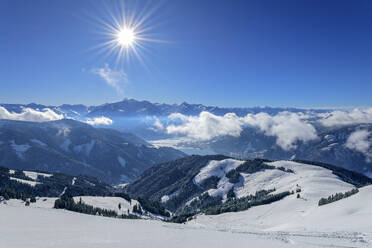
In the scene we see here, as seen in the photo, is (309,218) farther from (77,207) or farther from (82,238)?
(77,207)

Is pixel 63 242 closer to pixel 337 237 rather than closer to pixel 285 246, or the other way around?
pixel 285 246

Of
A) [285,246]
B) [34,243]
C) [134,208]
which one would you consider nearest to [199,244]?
[285,246]

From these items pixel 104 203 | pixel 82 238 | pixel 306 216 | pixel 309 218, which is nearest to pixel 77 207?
pixel 82 238

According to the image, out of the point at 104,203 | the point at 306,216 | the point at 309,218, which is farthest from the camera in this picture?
the point at 104,203

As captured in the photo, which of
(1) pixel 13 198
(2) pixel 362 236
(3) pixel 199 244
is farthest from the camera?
(1) pixel 13 198

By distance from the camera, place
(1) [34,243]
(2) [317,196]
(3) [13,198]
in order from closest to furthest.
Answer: (1) [34,243], (3) [13,198], (2) [317,196]

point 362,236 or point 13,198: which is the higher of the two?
point 13,198

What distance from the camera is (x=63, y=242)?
27.4 metres

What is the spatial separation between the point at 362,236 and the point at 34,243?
45.4 meters

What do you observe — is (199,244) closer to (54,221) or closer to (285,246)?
(285,246)

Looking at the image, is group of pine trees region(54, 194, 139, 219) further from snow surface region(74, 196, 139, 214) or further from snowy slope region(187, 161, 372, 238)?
snowy slope region(187, 161, 372, 238)

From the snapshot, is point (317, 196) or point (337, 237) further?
point (317, 196)

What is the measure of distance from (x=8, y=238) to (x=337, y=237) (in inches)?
1788

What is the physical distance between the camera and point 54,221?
133 feet
